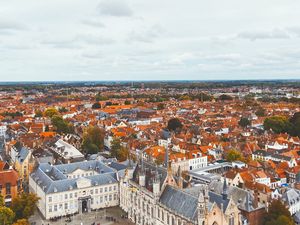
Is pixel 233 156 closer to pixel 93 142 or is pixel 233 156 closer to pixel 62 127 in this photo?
pixel 93 142

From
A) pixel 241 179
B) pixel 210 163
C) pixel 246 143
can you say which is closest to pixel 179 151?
pixel 210 163

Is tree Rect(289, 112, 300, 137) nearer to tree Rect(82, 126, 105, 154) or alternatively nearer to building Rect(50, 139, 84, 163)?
tree Rect(82, 126, 105, 154)

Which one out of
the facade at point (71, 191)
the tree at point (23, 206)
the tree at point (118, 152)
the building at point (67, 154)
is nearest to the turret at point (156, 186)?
the facade at point (71, 191)

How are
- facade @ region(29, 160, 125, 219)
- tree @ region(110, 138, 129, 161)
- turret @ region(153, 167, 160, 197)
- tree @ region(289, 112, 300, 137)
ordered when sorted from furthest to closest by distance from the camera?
tree @ region(289, 112, 300, 137), tree @ region(110, 138, 129, 161), facade @ region(29, 160, 125, 219), turret @ region(153, 167, 160, 197)

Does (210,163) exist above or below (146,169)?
below

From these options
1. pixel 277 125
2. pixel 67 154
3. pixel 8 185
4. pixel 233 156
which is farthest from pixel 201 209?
pixel 277 125

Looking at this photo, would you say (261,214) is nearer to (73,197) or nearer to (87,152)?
(73,197)

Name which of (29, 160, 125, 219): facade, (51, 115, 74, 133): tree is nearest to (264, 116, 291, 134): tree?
(51, 115, 74, 133): tree
